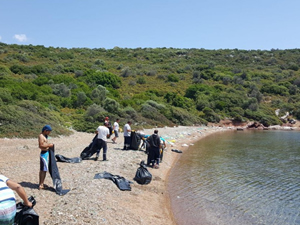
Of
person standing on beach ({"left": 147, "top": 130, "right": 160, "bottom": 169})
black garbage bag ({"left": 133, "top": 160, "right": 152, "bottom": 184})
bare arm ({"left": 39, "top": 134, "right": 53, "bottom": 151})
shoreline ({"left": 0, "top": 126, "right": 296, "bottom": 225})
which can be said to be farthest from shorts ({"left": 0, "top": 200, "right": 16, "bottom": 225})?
person standing on beach ({"left": 147, "top": 130, "right": 160, "bottom": 169})

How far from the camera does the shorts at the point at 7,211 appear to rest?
3432mm

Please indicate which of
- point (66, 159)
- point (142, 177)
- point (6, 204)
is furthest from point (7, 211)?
→ point (66, 159)

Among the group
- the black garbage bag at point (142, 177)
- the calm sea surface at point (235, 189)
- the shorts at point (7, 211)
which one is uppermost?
the shorts at point (7, 211)

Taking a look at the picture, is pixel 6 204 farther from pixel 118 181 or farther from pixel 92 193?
pixel 118 181

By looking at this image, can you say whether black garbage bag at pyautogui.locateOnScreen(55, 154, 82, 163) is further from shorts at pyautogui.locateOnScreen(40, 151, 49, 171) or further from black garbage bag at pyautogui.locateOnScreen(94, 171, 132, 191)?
shorts at pyautogui.locateOnScreen(40, 151, 49, 171)

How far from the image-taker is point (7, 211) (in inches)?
137

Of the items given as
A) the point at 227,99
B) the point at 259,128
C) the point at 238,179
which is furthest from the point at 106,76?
the point at 238,179

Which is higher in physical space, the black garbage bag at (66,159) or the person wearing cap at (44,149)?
the person wearing cap at (44,149)

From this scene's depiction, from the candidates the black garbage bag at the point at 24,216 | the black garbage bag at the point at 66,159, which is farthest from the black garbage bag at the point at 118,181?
the black garbage bag at the point at 24,216

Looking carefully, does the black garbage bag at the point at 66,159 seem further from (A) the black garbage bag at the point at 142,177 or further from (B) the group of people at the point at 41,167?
(A) the black garbage bag at the point at 142,177

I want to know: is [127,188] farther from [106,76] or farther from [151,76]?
[151,76]

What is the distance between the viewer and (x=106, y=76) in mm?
53594

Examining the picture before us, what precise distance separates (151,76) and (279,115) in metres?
29.7

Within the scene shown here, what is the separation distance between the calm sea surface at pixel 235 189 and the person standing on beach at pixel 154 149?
960mm
